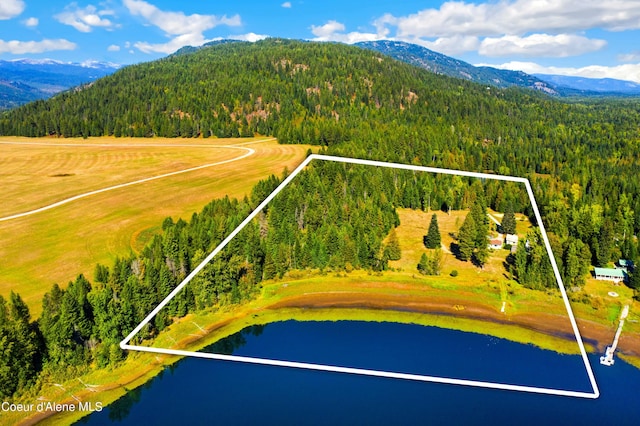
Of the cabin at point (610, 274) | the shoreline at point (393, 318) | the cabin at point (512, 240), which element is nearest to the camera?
the shoreline at point (393, 318)

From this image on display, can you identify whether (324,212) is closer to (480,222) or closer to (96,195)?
(480,222)

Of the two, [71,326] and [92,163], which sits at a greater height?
[92,163]

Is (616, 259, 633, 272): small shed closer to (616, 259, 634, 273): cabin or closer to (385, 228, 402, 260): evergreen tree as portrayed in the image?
(616, 259, 634, 273): cabin

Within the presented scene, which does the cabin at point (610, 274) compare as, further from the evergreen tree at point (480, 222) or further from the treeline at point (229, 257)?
the evergreen tree at point (480, 222)

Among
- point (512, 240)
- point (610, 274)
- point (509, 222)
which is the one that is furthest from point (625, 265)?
point (509, 222)

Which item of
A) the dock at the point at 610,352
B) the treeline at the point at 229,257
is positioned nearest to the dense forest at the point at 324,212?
the treeline at the point at 229,257

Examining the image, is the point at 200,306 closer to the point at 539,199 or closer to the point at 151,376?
the point at 151,376

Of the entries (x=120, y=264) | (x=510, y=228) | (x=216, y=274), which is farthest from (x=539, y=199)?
(x=120, y=264)
